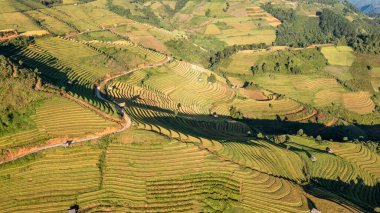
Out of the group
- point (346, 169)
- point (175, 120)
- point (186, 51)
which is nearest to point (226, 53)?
point (186, 51)

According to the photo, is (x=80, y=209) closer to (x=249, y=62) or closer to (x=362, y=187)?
(x=362, y=187)

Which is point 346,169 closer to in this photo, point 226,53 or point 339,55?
point 339,55

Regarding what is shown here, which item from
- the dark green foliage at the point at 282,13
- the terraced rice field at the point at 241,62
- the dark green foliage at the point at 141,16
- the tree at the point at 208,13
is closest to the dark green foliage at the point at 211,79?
the terraced rice field at the point at 241,62

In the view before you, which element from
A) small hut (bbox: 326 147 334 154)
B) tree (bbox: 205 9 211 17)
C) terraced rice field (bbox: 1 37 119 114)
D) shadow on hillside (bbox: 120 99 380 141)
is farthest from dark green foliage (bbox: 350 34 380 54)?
terraced rice field (bbox: 1 37 119 114)

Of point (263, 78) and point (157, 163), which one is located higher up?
point (157, 163)

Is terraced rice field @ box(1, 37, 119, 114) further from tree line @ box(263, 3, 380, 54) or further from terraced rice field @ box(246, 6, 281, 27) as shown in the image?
terraced rice field @ box(246, 6, 281, 27)

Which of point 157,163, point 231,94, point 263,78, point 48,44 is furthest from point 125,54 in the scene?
point 157,163
